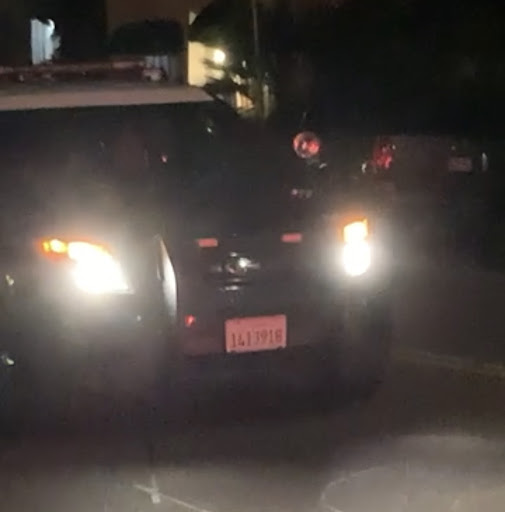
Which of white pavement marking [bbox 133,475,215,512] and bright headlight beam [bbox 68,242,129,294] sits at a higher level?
bright headlight beam [bbox 68,242,129,294]

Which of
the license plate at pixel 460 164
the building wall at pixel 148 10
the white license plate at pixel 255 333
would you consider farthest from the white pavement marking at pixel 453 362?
the building wall at pixel 148 10

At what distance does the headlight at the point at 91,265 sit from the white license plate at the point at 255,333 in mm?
614

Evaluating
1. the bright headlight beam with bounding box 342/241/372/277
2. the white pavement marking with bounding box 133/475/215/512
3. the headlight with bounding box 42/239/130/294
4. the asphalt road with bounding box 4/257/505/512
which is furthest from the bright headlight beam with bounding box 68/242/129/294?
the bright headlight beam with bounding box 342/241/372/277

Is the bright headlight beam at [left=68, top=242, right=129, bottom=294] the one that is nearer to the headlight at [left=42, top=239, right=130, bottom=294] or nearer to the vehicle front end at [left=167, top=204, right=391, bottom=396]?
the headlight at [left=42, top=239, right=130, bottom=294]

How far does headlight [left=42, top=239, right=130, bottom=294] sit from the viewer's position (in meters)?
7.06

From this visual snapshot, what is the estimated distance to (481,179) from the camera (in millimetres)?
13625

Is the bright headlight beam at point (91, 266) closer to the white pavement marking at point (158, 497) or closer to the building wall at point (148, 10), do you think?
the white pavement marking at point (158, 497)

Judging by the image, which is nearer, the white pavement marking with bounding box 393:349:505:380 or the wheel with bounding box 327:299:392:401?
the wheel with bounding box 327:299:392:401

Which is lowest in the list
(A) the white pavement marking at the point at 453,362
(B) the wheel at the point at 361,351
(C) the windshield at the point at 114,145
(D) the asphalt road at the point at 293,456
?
(D) the asphalt road at the point at 293,456

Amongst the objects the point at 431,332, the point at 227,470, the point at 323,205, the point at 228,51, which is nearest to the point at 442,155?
the point at 431,332

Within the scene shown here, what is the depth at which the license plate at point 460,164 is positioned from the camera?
44.8 ft

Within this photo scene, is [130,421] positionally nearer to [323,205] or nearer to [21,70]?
[323,205]

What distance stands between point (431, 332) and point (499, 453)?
2.69 meters

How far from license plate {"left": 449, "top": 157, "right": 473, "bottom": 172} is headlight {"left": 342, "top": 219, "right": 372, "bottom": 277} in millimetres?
6153
